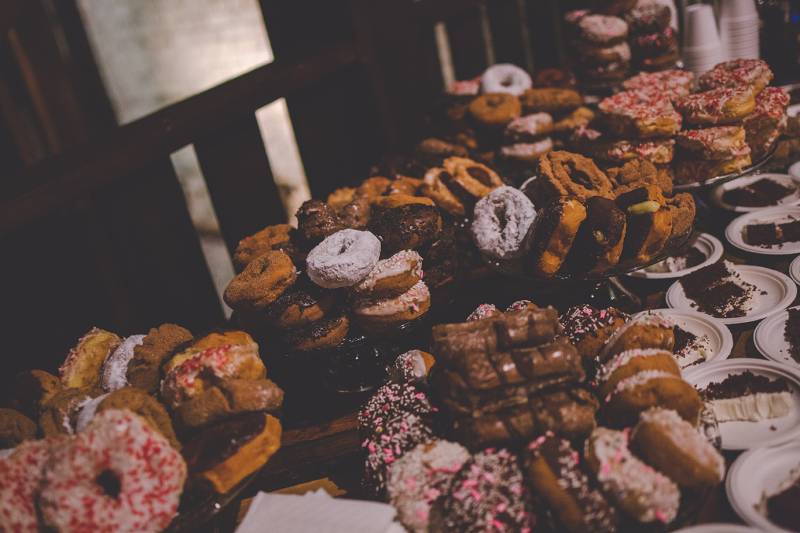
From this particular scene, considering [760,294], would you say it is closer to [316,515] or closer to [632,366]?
[632,366]

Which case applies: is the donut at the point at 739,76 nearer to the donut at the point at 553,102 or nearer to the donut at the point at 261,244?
the donut at the point at 553,102

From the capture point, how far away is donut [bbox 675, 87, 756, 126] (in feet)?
8.84

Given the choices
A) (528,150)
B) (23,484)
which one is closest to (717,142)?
(528,150)

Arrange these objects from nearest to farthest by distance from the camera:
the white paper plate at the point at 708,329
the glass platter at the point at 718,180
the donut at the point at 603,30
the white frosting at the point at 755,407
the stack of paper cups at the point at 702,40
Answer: the white frosting at the point at 755,407, the white paper plate at the point at 708,329, the glass platter at the point at 718,180, the stack of paper cups at the point at 702,40, the donut at the point at 603,30

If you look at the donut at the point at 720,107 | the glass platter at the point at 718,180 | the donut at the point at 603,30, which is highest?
the donut at the point at 603,30

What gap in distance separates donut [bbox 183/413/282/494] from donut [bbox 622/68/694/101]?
2.57 metres

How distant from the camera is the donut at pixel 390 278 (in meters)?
2.09

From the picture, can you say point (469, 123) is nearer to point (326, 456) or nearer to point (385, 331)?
point (385, 331)

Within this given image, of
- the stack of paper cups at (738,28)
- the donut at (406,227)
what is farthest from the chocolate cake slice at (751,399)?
the stack of paper cups at (738,28)

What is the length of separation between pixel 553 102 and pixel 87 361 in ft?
8.94

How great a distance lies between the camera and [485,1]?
17.1ft

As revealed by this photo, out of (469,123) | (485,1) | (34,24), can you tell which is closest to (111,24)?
(34,24)

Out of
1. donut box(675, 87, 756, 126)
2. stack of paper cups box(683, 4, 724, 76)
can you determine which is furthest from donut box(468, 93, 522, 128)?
stack of paper cups box(683, 4, 724, 76)

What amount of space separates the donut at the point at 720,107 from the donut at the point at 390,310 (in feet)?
5.41
